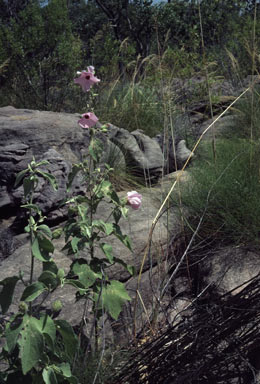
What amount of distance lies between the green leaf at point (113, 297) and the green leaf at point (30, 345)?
1.51 ft

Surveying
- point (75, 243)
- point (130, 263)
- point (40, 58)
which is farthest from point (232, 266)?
point (40, 58)

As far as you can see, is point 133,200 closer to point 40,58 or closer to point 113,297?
point 113,297

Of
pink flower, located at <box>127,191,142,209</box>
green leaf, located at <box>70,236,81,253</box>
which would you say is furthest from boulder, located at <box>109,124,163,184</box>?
→ green leaf, located at <box>70,236,81,253</box>

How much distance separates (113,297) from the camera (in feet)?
6.23

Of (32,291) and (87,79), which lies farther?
(87,79)

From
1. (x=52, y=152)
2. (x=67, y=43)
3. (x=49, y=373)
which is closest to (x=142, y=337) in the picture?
(x=49, y=373)

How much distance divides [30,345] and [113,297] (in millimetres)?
526

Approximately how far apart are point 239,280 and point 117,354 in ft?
3.10

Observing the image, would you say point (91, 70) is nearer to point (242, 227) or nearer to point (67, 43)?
point (242, 227)

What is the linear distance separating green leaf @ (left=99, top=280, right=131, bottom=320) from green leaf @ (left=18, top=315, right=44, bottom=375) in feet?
1.51

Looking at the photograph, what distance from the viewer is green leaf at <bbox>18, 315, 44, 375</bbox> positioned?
1415mm

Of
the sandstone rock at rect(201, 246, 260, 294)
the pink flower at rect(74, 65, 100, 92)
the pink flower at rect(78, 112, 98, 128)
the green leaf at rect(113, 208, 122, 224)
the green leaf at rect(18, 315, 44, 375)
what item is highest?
the pink flower at rect(74, 65, 100, 92)

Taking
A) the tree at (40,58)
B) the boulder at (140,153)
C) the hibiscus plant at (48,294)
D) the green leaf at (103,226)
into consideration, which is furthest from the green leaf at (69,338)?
the tree at (40,58)

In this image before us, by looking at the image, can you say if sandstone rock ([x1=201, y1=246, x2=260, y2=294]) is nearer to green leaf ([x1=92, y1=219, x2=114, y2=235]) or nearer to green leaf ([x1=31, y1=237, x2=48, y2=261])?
green leaf ([x1=92, y1=219, x2=114, y2=235])
